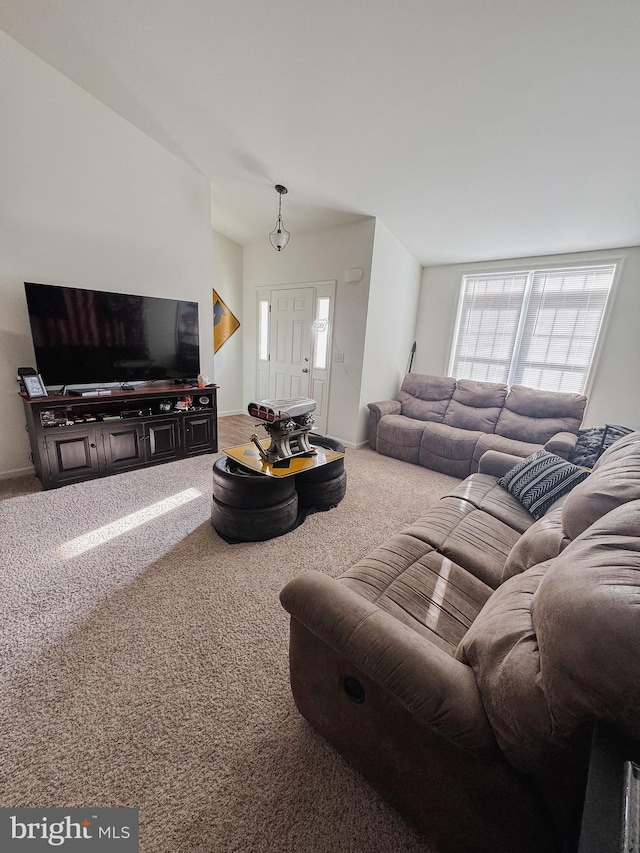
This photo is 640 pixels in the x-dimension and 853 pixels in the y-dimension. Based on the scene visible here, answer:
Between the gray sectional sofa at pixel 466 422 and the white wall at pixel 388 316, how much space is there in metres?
0.32

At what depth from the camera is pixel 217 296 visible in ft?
16.6

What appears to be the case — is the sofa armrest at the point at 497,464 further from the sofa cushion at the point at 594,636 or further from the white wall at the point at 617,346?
the white wall at the point at 617,346

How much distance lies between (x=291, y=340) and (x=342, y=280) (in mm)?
1173

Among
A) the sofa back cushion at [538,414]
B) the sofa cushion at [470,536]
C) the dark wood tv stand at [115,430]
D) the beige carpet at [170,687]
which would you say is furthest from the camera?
the sofa back cushion at [538,414]

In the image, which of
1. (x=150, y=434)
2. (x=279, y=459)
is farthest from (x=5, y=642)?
(x=150, y=434)

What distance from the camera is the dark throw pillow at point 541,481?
1.90 metres

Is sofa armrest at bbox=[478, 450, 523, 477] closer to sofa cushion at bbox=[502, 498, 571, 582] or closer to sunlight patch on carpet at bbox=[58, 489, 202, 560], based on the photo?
sofa cushion at bbox=[502, 498, 571, 582]

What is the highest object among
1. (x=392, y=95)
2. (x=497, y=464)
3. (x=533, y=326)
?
(x=392, y=95)

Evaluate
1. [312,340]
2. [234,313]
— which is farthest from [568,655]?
[234,313]

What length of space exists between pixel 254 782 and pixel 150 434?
9.36ft

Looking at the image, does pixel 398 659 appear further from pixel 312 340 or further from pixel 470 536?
pixel 312 340

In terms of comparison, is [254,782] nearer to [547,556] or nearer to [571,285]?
[547,556]

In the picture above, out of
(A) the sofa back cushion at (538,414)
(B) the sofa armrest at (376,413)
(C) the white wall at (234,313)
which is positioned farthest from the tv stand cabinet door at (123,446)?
(A) the sofa back cushion at (538,414)

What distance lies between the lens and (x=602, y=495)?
1.17 m
